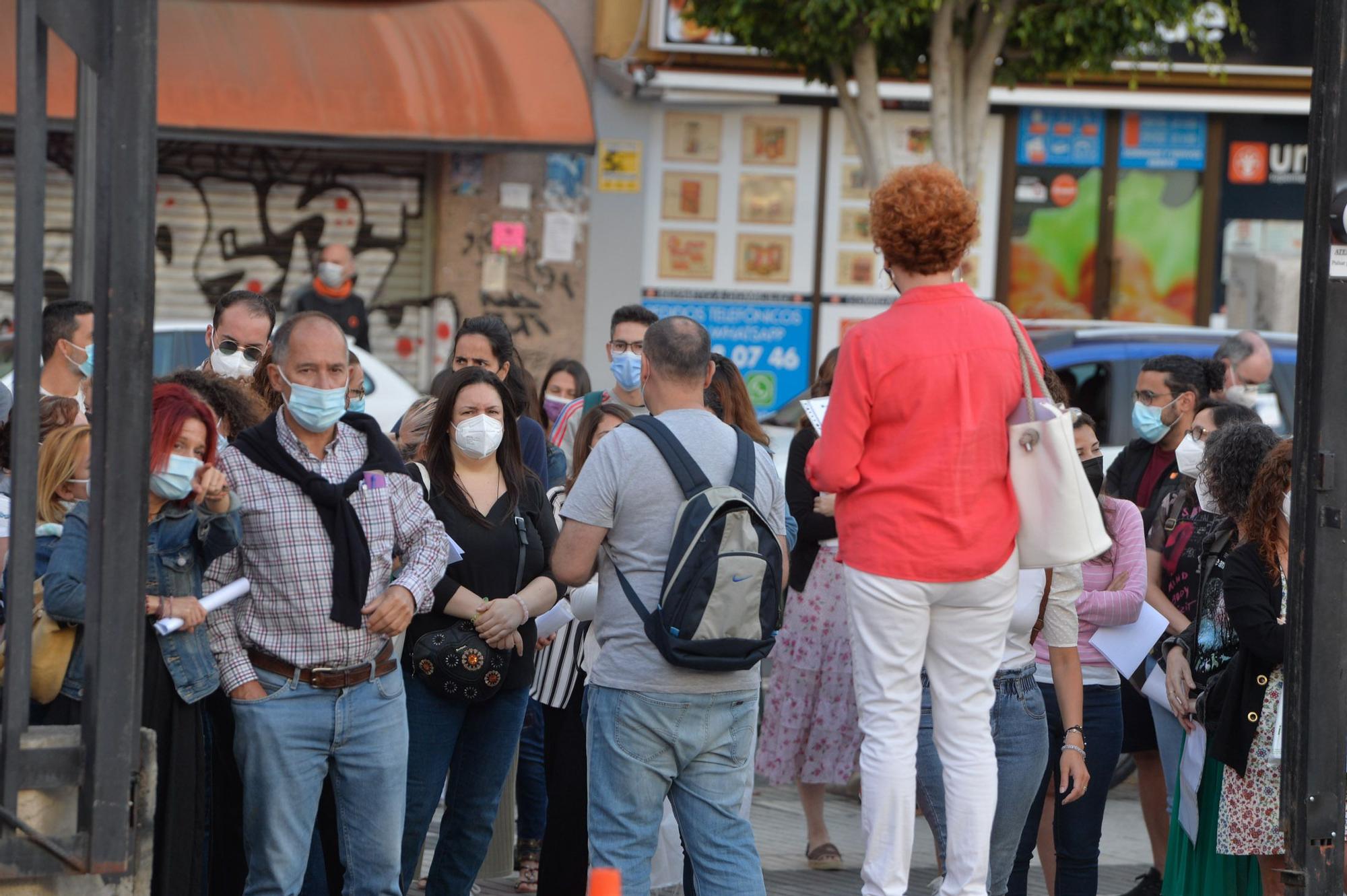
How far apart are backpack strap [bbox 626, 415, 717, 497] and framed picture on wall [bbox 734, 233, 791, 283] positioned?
446 inches

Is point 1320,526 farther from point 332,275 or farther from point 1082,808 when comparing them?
point 332,275

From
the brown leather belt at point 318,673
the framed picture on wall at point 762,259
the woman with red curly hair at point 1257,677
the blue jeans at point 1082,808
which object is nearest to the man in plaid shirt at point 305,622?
the brown leather belt at point 318,673

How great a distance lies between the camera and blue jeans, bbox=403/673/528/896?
5105mm

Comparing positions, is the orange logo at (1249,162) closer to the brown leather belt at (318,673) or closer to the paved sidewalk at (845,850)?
the paved sidewalk at (845,850)

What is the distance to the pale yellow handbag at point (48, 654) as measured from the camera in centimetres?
414

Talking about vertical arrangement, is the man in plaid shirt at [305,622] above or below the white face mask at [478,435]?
below

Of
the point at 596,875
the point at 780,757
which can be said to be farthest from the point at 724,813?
the point at 780,757

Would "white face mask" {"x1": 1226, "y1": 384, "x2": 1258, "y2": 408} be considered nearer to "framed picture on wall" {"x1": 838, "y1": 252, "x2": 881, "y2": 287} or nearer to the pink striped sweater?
the pink striped sweater

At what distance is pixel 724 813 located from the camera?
→ 4621 mm

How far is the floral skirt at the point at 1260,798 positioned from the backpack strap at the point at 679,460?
1.94m

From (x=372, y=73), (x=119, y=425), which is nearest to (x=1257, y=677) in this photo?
(x=119, y=425)

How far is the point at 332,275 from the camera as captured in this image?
42.2ft

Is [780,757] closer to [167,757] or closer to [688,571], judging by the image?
[688,571]

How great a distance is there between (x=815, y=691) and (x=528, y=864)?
1.47 m
